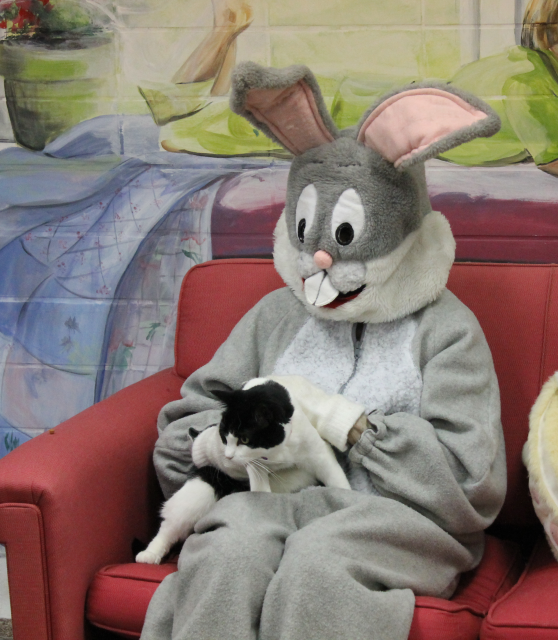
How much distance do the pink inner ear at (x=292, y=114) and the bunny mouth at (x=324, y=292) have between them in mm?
255

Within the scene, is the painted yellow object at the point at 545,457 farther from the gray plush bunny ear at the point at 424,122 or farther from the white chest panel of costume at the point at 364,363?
the gray plush bunny ear at the point at 424,122

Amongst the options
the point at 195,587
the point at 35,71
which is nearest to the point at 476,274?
the point at 195,587

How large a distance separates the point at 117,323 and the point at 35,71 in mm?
727

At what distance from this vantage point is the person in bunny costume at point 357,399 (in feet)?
3.71

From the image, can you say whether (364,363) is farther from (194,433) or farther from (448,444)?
(194,433)

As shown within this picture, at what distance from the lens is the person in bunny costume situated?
113 centimetres

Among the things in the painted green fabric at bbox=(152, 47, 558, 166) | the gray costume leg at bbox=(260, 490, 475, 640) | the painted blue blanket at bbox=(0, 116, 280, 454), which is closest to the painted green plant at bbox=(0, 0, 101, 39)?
the painted blue blanket at bbox=(0, 116, 280, 454)

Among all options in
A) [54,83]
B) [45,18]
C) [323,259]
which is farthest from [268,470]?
[45,18]

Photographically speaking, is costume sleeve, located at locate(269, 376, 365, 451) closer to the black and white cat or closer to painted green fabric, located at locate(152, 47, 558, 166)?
the black and white cat

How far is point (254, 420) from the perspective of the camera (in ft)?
4.05

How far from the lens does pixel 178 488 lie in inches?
58.2

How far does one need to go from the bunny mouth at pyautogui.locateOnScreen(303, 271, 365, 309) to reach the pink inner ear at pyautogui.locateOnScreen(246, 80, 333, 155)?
0.26 m

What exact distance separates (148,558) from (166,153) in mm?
1101

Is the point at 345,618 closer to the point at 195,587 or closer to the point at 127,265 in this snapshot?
the point at 195,587
